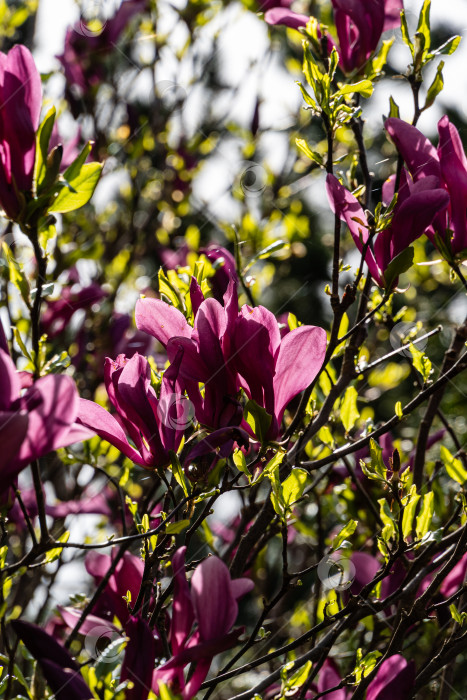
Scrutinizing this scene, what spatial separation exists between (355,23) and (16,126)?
1.33 feet

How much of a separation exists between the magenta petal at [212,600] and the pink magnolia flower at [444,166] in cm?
37

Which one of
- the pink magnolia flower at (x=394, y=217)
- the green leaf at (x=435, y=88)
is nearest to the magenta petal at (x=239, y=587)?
the pink magnolia flower at (x=394, y=217)

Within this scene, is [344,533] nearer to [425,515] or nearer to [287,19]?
[425,515]

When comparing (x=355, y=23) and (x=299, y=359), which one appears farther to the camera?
(x=355, y=23)

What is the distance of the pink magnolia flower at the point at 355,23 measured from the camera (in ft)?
2.68

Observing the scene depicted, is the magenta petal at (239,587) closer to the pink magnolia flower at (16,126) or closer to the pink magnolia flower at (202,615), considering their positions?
the pink magnolia flower at (202,615)

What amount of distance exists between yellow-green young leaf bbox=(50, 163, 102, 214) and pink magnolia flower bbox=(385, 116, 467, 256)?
0.85 ft

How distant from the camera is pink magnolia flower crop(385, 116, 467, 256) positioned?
67 cm

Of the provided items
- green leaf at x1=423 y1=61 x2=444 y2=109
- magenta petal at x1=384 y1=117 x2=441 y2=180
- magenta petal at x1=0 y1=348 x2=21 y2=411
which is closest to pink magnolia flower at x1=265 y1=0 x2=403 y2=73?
green leaf at x1=423 y1=61 x2=444 y2=109

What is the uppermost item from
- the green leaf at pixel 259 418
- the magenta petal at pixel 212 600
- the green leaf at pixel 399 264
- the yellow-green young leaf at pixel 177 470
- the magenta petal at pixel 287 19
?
the magenta petal at pixel 287 19

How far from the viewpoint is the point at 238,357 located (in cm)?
60

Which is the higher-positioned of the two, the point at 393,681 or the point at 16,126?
the point at 16,126

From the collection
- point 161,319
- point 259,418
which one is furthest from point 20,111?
point 259,418

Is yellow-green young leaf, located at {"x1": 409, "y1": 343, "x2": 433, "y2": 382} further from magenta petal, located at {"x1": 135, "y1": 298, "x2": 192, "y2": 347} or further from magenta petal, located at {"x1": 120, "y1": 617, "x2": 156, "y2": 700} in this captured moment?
magenta petal, located at {"x1": 120, "y1": 617, "x2": 156, "y2": 700}
